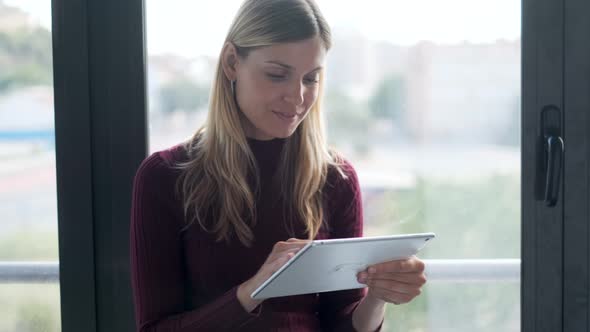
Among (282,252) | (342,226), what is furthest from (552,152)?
(282,252)

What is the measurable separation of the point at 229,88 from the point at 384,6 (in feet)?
1.62

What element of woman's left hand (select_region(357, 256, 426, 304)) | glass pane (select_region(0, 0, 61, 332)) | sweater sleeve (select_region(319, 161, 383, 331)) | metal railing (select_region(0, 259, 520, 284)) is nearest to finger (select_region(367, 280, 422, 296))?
woman's left hand (select_region(357, 256, 426, 304))

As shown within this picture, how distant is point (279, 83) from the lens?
1356 mm

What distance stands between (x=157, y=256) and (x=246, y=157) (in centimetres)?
29

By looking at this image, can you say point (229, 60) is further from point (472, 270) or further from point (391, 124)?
point (472, 270)

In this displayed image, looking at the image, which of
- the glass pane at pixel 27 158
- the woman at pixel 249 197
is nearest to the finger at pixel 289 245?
the woman at pixel 249 197

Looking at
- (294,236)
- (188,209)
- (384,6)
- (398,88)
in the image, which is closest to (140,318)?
(188,209)

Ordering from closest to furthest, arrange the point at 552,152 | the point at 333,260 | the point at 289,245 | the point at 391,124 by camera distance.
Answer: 1. the point at 333,260
2. the point at 289,245
3. the point at 552,152
4. the point at 391,124

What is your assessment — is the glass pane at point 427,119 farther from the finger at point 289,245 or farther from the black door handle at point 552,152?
the finger at point 289,245

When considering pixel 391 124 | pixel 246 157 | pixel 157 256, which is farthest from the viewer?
pixel 391 124

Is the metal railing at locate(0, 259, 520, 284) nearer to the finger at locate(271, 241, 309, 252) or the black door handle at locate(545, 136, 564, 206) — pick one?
the black door handle at locate(545, 136, 564, 206)

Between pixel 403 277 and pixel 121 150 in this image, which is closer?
pixel 403 277

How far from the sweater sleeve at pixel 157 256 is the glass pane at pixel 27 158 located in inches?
14.0

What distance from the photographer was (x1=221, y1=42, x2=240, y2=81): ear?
138 centimetres
